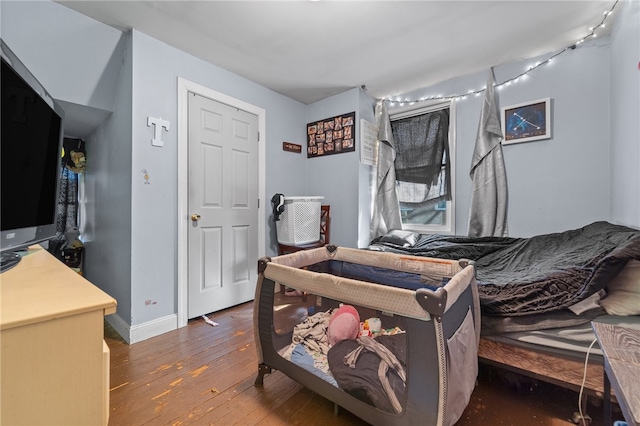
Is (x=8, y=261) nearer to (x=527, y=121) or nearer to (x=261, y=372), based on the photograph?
(x=261, y=372)

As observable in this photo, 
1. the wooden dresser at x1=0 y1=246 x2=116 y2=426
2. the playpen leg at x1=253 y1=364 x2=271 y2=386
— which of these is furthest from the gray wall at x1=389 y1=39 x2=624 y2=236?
the wooden dresser at x1=0 y1=246 x2=116 y2=426

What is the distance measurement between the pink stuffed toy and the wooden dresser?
95cm

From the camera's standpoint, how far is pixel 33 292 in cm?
67

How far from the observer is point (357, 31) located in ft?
6.36

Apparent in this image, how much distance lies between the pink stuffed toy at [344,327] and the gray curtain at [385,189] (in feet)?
5.67

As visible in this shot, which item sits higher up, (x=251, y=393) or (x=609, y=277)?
(x=609, y=277)

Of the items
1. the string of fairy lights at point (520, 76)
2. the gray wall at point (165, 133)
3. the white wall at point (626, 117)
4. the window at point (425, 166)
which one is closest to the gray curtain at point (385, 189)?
the window at point (425, 166)

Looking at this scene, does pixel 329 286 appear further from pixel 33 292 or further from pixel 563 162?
pixel 563 162

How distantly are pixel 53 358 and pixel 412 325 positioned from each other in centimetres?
96

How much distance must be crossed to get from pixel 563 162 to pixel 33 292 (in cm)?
325

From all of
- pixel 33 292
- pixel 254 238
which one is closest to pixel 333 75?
pixel 254 238

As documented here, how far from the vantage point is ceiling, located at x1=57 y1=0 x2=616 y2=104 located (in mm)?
1700

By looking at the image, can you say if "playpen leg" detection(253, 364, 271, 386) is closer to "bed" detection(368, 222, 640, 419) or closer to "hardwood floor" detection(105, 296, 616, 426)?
"hardwood floor" detection(105, 296, 616, 426)

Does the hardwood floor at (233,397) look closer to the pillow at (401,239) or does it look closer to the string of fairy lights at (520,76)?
the pillow at (401,239)
